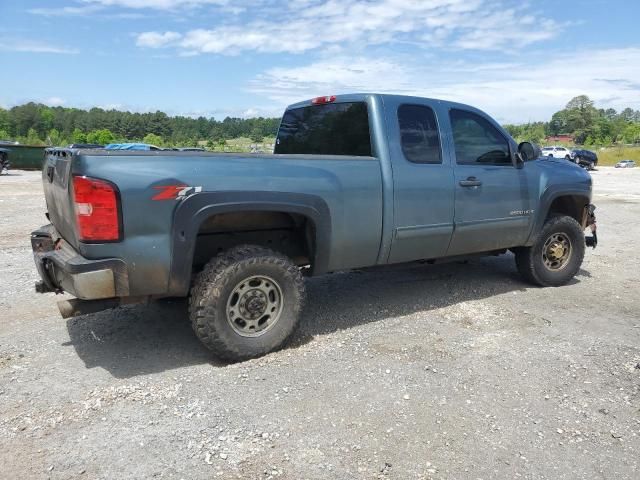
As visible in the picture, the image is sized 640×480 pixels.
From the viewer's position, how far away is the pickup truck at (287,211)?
327 cm

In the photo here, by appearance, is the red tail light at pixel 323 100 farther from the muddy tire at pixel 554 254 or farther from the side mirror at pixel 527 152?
the muddy tire at pixel 554 254

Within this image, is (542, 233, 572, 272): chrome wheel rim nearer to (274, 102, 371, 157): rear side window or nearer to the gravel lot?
the gravel lot

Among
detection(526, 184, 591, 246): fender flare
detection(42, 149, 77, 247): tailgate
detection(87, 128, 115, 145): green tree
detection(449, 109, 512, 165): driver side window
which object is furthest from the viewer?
detection(87, 128, 115, 145): green tree

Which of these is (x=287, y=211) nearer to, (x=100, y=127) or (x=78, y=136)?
(x=78, y=136)

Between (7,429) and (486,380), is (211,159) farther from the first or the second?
(486,380)

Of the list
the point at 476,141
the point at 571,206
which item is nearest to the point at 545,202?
the point at 571,206

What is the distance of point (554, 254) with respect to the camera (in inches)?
234

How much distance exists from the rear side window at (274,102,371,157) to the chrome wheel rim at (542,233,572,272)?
8.94ft

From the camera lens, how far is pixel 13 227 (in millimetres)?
9438

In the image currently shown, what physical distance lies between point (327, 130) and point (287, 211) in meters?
1.46

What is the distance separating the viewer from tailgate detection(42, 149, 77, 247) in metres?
3.40

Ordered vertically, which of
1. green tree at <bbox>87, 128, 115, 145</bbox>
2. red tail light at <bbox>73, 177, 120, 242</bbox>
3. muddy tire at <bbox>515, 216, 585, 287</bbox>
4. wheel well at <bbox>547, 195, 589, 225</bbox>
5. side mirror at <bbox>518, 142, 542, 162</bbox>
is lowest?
muddy tire at <bbox>515, 216, 585, 287</bbox>

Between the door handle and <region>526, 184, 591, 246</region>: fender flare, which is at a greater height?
the door handle

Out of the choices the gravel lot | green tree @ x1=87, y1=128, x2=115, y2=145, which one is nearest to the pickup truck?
the gravel lot
